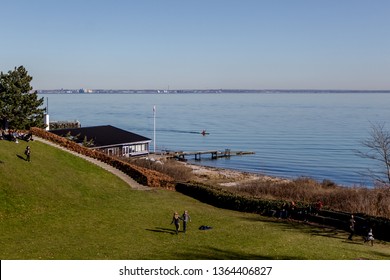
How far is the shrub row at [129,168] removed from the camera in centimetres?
4478

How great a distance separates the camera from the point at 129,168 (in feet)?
153

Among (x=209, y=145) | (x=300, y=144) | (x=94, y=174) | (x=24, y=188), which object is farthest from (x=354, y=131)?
(x=24, y=188)

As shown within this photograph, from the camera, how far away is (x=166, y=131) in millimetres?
161875

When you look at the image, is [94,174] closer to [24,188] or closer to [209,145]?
[24,188]

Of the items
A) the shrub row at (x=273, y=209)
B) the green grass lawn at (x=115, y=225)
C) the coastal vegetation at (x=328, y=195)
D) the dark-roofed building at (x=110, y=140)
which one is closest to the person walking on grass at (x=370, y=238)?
the green grass lawn at (x=115, y=225)

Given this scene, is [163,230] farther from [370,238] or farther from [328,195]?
[328,195]

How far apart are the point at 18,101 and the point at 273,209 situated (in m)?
35.5

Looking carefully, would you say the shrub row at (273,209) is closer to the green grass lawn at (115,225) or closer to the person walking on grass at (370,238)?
the green grass lawn at (115,225)

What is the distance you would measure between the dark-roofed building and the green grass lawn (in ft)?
91.5

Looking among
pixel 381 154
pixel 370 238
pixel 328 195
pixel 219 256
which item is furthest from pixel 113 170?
pixel 381 154

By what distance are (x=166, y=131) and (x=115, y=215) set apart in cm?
12867

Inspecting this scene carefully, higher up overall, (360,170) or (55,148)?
(55,148)

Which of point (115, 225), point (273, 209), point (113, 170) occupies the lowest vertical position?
point (273, 209)
